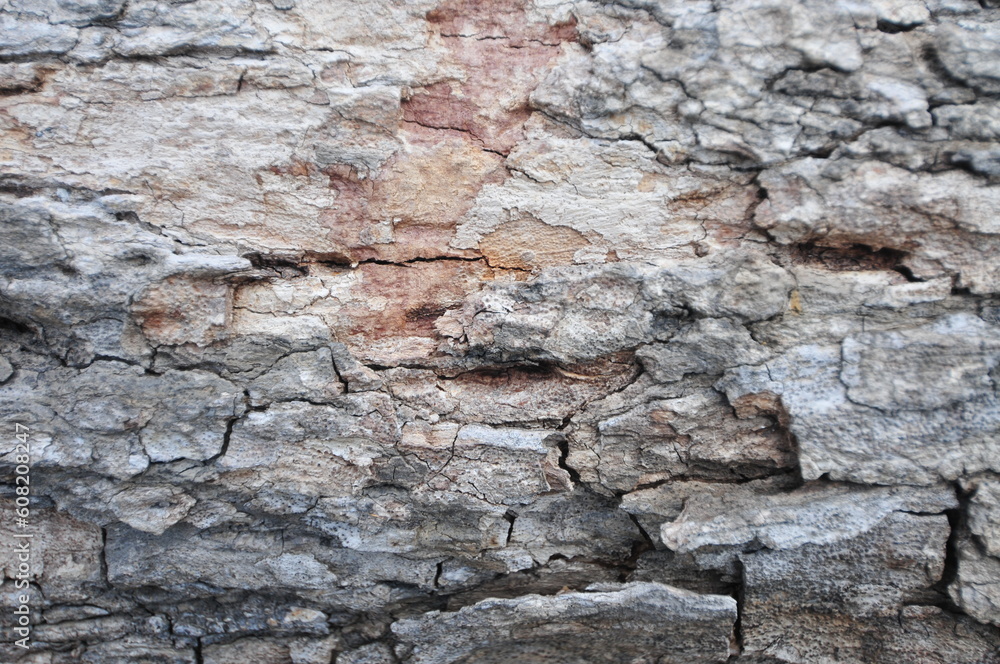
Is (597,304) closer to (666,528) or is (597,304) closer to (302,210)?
(666,528)

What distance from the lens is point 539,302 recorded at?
1.63 m

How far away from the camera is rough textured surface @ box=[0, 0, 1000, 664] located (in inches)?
59.9

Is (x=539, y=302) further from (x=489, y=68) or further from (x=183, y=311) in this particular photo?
(x=183, y=311)

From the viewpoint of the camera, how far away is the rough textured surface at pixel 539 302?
152 centimetres

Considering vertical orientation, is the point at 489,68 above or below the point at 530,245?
above

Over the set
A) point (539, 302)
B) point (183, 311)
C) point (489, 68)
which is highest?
point (489, 68)

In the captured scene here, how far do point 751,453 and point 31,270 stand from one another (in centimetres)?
198

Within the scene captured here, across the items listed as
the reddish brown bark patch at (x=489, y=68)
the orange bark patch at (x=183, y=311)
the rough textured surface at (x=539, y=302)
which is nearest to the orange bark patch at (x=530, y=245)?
the rough textured surface at (x=539, y=302)

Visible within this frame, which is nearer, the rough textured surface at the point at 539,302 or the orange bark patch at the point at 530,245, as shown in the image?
the rough textured surface at the point at 539,302

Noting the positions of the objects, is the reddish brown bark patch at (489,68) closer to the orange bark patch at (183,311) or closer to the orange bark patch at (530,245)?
the orange bark patch at (530,245)

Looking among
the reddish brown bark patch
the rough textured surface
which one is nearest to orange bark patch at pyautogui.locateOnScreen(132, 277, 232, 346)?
the rough textured surface

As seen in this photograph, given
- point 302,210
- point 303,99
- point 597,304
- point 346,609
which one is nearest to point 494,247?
point 597,304

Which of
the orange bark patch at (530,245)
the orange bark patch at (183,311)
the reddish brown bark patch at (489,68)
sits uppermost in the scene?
the reddish brown bark patch at (489,68)

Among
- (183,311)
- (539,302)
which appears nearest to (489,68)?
(539,302)
